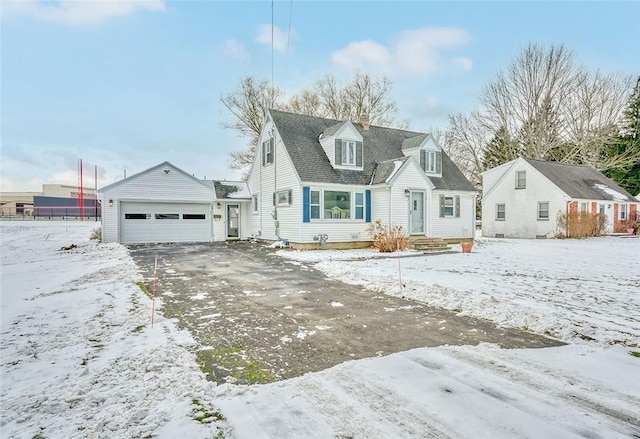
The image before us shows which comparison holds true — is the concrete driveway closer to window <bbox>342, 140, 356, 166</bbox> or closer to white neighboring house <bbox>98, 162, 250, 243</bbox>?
window <bbox>342, 140, 356, 166</bbox>

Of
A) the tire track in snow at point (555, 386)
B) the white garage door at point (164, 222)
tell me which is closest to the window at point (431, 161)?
the white garage door at point (164, 222)

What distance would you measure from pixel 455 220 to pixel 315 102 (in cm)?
2031

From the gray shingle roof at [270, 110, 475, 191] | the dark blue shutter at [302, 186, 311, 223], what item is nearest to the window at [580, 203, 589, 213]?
the gray shingle roof at [270, 110, 475, 191]

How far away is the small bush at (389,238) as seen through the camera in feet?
50.0

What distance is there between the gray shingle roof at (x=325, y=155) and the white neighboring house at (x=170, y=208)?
566 cm

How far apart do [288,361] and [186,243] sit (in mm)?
17337

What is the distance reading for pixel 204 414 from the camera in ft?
8.96

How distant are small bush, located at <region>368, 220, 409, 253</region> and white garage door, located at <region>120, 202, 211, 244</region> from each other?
34.0 feet

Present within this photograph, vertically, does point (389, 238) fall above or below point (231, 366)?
above

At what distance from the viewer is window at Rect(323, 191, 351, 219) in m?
16.5

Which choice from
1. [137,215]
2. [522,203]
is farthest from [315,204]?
[522,203]

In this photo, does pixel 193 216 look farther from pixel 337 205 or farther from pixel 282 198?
pixel 337 205

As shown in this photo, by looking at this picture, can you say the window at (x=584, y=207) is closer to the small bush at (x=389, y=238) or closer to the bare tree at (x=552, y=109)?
the bare tree at (x=552, y=109)

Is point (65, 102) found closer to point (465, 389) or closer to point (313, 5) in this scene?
point (313, 5)
